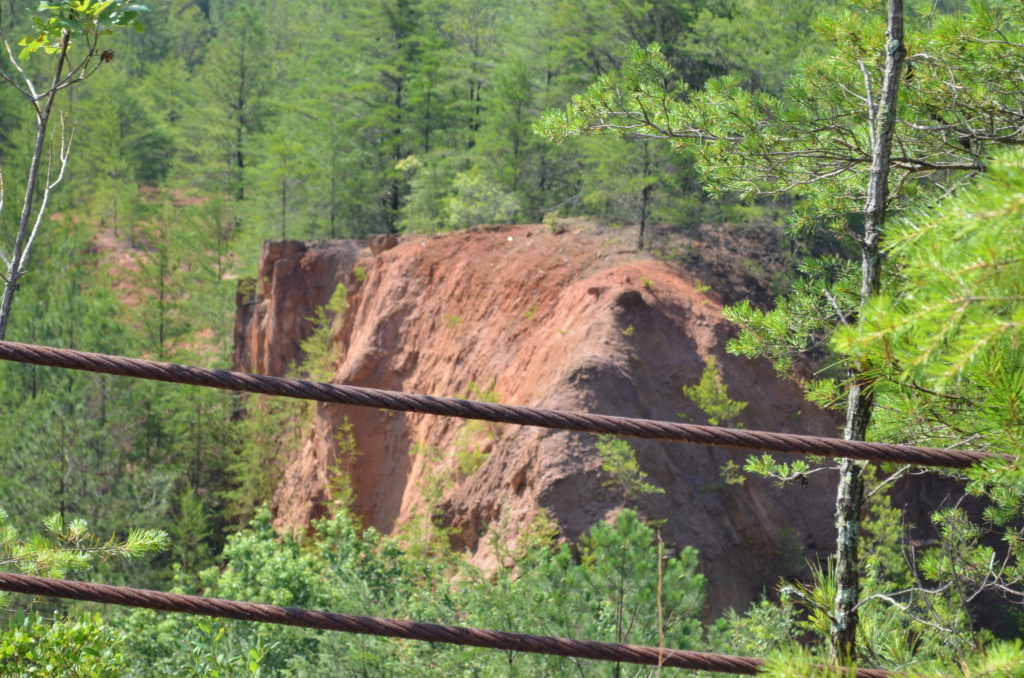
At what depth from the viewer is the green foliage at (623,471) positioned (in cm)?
1162

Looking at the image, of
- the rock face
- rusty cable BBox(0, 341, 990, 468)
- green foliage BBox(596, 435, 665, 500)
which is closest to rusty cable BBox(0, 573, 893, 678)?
rusty cable BBox(0, 341, 990, 468)

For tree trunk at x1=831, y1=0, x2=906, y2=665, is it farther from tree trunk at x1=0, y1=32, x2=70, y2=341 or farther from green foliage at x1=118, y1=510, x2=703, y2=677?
tree trunk at x1=0, y1=32, x2=70, y2=341

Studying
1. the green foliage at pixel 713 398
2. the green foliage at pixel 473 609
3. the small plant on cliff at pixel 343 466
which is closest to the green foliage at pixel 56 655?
the green foliage at pixel 473 609

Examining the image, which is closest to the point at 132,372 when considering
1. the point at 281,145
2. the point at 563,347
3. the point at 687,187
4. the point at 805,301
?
the point at 805,301

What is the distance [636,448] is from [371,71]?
20.8 m

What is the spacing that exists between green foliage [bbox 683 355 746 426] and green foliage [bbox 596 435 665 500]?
252 centimetres

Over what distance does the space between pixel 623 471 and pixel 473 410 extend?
9.76 m

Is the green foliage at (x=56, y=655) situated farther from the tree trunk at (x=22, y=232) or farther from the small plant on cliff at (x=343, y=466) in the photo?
the small plant on cliff at (x=343, y=466)

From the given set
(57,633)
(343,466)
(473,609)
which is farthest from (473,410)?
(343,466)

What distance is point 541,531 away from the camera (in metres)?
11.3

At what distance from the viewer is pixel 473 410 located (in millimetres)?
2141

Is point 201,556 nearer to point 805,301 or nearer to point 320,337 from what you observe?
point 320,337

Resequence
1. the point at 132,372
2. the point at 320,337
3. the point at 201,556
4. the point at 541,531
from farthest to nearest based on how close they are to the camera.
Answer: the point at 320,337, the point at 201,556, the point at 541,531, the point at 132,372

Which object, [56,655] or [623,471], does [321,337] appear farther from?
[56,655]
